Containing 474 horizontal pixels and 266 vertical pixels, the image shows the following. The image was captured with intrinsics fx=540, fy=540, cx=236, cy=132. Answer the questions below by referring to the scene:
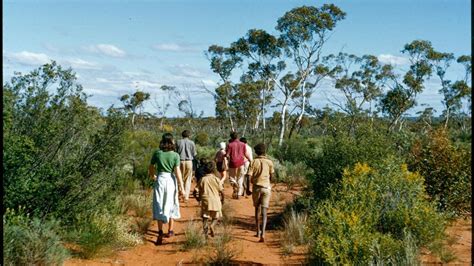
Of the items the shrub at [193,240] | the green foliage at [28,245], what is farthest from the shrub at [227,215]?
the green foliage at [28,245]

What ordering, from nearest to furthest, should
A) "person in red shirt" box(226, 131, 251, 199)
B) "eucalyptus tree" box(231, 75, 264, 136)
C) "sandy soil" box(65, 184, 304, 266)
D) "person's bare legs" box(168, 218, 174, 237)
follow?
"sandy soil" box(65, 184, 304, 266) < "person's bare legs" box(168, 218, 174, 237) < "person in red shirt" box(226, 131, 251, 199) < "eucalyptus tree" box(231, 75, 264, 136)

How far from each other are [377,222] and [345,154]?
264 cm

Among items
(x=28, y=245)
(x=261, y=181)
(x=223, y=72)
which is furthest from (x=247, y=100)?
(x=28, y=245)

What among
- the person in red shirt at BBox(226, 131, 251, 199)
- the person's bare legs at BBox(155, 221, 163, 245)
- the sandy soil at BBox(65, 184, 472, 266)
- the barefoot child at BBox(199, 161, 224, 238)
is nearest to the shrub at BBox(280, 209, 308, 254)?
the sandy soil at BBox(65, 184, 472, 266)

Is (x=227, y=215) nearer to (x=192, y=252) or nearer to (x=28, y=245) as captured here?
(x=192, y=252)

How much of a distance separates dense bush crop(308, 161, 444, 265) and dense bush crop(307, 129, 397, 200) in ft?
4.42

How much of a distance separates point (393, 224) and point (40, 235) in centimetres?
460

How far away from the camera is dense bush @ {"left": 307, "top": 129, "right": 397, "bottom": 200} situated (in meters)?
9.54

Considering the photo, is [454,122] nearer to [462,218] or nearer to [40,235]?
[462,218]

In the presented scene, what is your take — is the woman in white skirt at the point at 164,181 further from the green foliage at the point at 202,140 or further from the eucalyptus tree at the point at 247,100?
the eucalyptus tree at the point at 247,100

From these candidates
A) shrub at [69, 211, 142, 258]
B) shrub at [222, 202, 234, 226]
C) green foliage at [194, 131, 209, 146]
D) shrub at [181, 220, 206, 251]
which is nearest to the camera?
shrub at [69, 211, 142, 258]

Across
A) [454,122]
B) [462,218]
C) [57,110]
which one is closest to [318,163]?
[462,218]

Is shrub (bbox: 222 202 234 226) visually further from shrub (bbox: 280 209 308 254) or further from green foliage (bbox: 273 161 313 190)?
green foliage (bbox: 273 161 313 190)

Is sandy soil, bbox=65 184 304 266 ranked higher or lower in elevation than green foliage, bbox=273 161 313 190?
lower
